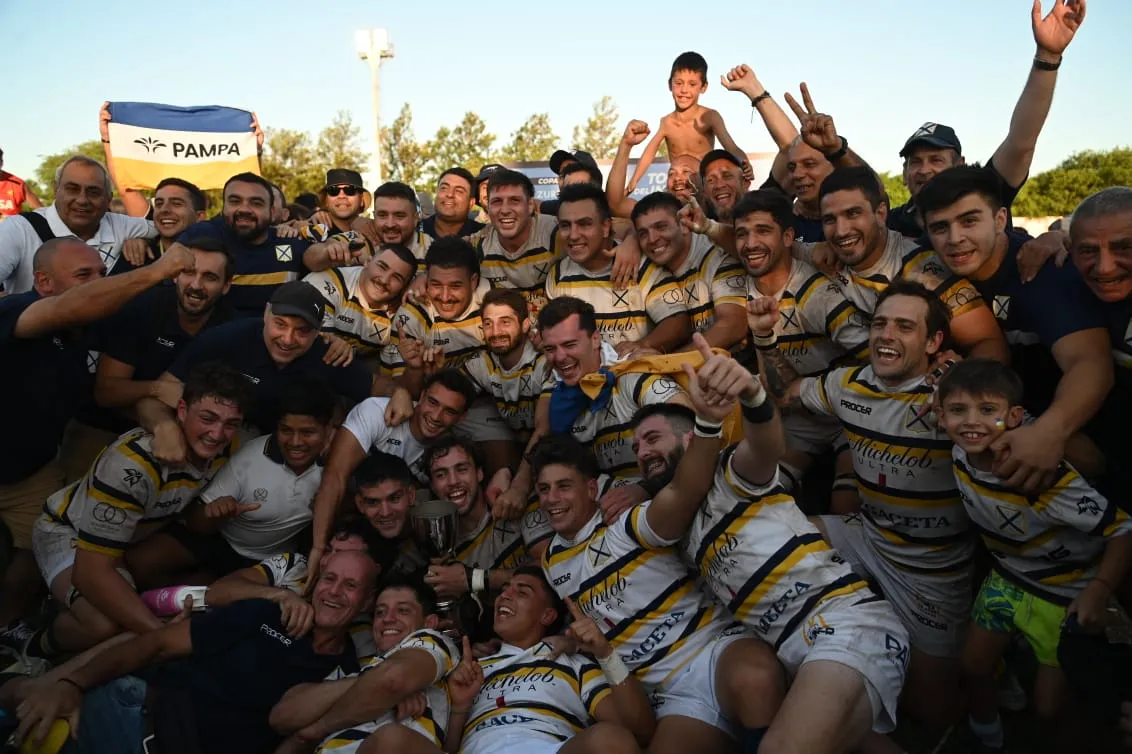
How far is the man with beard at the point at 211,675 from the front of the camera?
4164 mm

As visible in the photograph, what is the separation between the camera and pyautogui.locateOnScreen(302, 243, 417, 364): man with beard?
6.26 m

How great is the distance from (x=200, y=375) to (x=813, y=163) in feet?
14.4

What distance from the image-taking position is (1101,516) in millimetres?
3656

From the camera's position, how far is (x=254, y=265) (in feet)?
21.6

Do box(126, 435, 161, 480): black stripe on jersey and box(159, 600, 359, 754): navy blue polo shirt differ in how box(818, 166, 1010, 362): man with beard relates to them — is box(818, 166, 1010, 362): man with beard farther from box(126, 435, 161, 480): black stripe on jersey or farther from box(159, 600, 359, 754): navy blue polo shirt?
box(126, 435, 161, 480): black stripe on jersey

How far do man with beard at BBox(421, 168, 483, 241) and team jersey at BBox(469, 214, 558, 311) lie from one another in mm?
993

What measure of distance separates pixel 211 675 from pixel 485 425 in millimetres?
2480

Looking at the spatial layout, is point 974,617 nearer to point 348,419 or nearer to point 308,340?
point 348,419

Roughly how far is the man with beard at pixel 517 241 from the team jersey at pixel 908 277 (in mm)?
2426

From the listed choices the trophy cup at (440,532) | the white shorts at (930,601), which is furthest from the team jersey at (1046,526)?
the trophy cup at (440,532)

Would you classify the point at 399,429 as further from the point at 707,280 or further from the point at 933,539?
the point at 933,539

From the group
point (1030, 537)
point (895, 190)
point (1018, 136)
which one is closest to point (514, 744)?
point (1030, 537)

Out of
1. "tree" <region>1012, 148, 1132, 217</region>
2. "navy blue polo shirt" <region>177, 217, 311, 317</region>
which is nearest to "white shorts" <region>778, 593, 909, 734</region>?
"navy blue polo shirt" <region>177, 217, 311, 317</region>

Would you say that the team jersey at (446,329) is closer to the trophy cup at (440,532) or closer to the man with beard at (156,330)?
the man with beard at (156,330)
